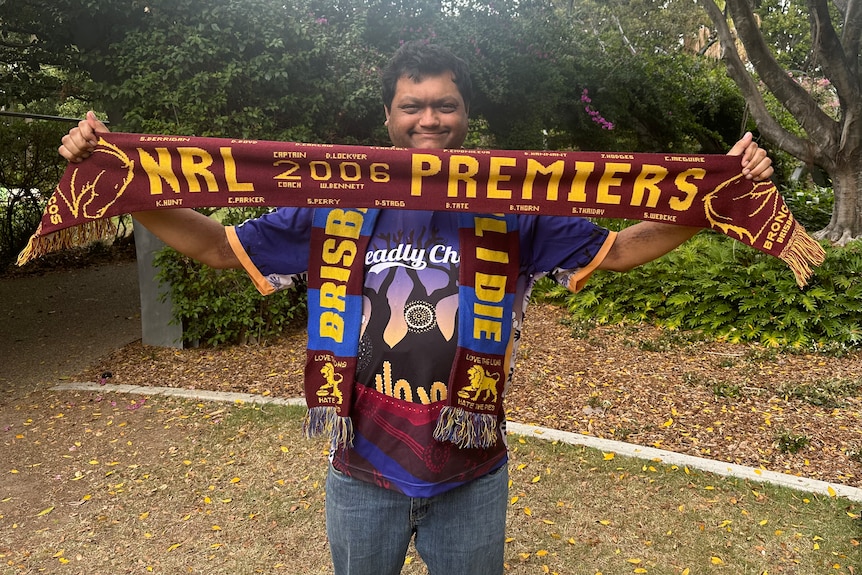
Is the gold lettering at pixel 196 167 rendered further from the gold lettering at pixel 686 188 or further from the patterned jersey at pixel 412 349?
the gold lettering at pixel 686 188

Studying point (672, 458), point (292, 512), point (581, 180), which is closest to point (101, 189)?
point (581, 180)

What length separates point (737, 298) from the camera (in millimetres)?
6688

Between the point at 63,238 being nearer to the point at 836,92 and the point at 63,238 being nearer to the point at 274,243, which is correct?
the point at 274,243

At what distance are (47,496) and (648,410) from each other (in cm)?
445

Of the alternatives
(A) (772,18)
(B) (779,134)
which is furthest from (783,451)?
(A) (772,18)

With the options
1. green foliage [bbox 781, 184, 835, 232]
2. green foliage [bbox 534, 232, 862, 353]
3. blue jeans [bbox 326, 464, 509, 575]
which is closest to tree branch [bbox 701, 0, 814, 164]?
green foliage [bbox 781, 184, 835, 232]

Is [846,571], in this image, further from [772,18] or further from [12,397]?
[772,18]

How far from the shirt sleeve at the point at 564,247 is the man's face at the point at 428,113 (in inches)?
13.7

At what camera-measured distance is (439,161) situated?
1837mm

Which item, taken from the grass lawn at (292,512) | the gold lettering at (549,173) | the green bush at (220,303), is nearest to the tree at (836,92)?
the grass lawn at (292,512)

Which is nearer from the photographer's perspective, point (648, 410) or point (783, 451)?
point (783, 451)

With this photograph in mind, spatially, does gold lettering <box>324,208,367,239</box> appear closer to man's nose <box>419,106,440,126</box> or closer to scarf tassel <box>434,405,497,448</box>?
man's nose <box>419,106,440,126</box>

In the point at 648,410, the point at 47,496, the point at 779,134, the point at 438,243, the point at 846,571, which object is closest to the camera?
the point at 438,243

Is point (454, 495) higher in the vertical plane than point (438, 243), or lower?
lower
